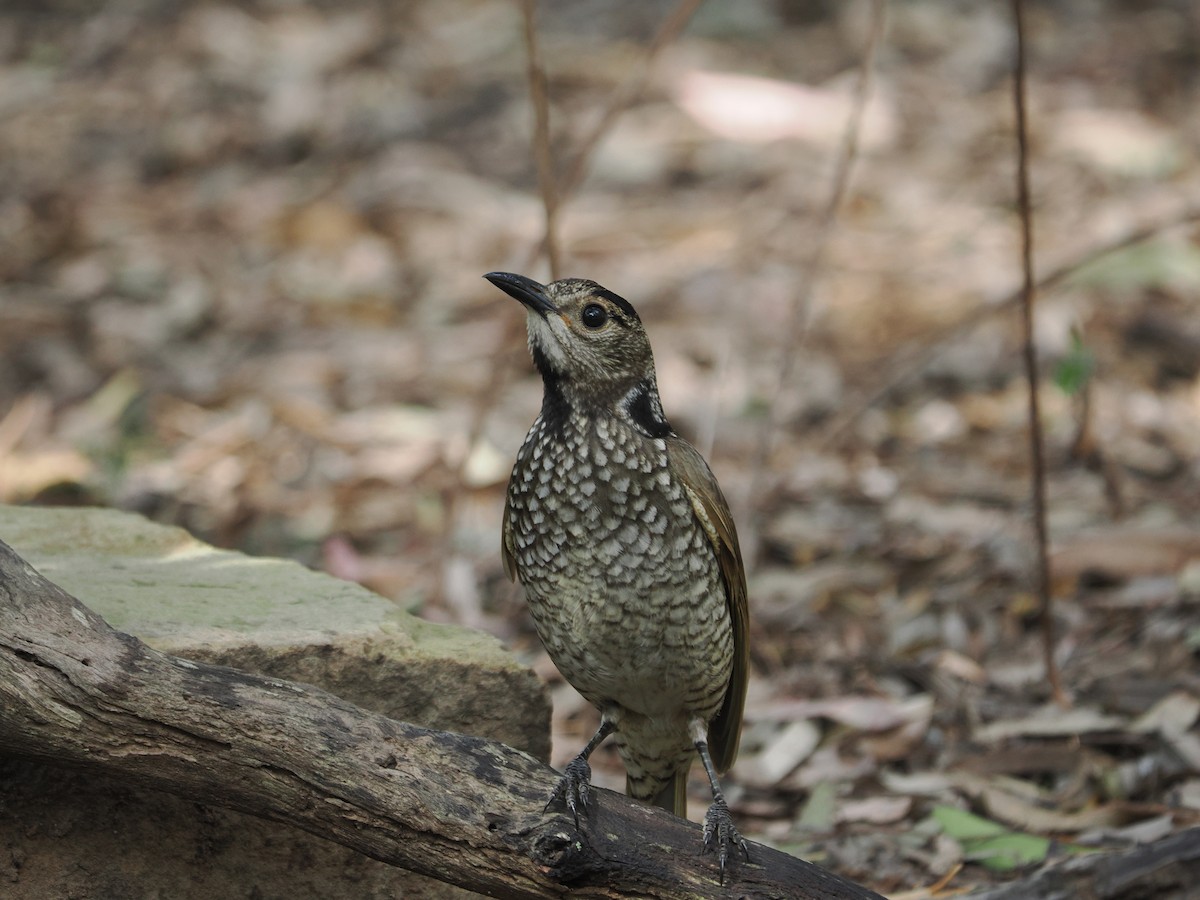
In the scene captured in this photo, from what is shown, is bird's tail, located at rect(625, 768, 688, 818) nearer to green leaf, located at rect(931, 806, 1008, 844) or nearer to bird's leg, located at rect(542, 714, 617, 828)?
green leaf, located at rect(931, 806, 1008, 844)

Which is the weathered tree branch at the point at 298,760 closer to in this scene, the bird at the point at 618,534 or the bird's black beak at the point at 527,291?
the bird at the point at 618,534

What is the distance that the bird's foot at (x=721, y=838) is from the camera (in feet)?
11.2

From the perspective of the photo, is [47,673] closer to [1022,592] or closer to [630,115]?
[1022,592]

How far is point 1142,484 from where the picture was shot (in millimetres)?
7164

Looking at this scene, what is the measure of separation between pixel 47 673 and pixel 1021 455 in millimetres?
5772

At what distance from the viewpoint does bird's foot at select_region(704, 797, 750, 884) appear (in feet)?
11.2

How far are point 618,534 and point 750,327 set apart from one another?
17.4 ft

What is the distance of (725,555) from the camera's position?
423 centimetres

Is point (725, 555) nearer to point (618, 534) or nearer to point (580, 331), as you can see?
point (618, 534)

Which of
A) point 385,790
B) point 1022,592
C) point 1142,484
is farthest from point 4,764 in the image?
point 1142,484

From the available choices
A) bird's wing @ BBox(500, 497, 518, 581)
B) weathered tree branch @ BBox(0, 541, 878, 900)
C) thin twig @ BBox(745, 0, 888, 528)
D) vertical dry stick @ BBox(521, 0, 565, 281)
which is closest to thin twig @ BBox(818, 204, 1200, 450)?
thin twig @ BBox(745, 0, 888, 528)

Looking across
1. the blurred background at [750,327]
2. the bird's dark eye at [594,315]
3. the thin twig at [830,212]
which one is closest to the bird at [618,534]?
the bird's dark eye at [594,315]

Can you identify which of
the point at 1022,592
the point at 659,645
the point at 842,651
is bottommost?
the point at 659,645

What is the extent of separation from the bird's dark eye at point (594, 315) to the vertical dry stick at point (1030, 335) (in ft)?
5.14
